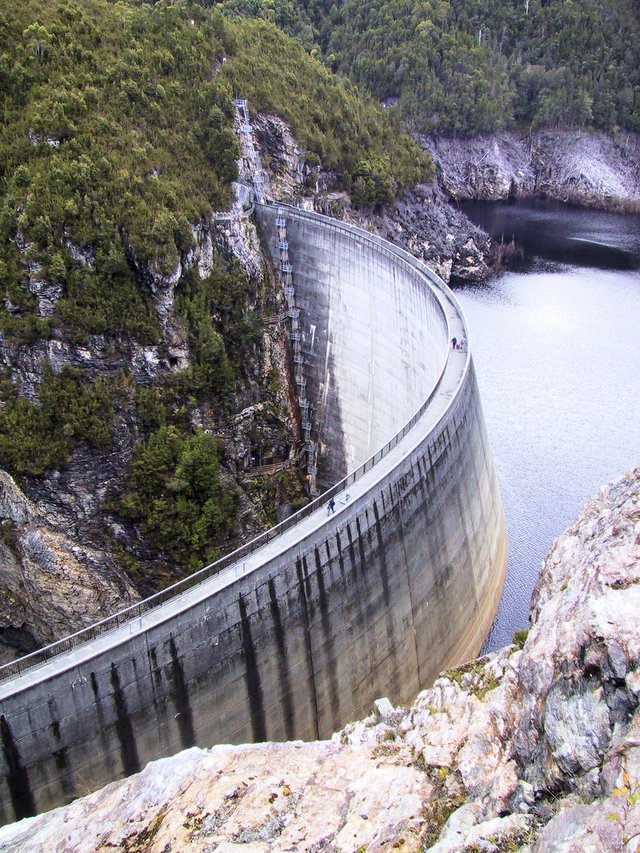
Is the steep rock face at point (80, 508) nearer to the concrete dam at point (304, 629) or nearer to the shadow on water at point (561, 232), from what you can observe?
the concrete dam at point (304, 629)

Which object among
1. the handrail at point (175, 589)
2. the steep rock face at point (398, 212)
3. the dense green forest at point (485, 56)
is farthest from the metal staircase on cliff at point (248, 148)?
the dense green forest at point (485, 56)

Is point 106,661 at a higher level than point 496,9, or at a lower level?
lower

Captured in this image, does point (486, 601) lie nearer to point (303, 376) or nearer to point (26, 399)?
point (303, 376)

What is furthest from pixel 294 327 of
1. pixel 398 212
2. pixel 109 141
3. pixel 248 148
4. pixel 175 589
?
pixel 398 212

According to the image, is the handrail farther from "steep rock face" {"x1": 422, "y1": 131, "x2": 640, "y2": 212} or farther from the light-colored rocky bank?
"steep rock face" {"x1": 422, "y1": 131, "x2": 640, "y2": 212}

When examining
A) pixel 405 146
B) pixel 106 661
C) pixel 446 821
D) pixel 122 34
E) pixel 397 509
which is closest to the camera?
pixel 446 821

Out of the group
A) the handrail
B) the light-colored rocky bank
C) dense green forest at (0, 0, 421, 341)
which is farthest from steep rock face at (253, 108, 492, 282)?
the light-colored rocky bank

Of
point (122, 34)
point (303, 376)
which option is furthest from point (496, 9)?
point (303, 376)
